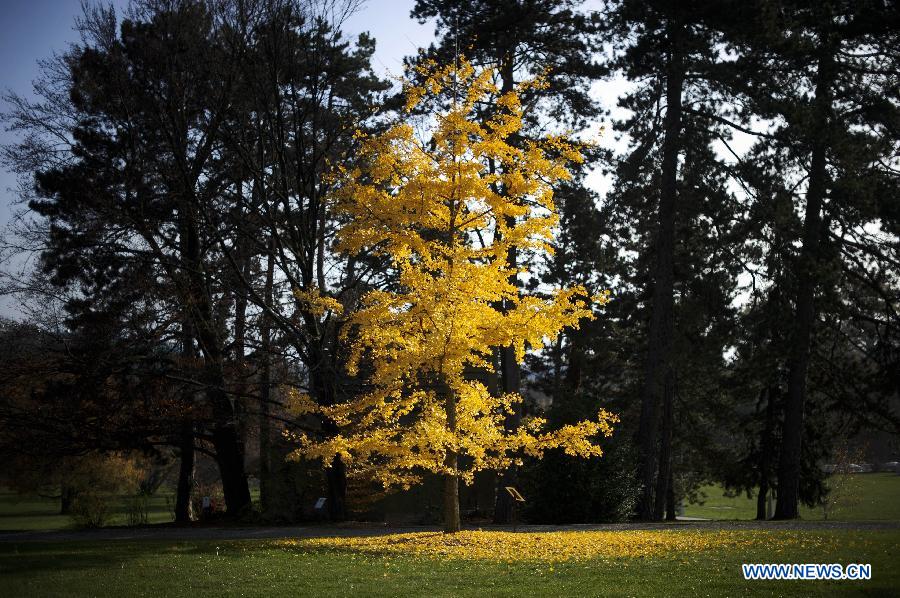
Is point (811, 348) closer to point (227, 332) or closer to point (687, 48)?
point (687, 48)

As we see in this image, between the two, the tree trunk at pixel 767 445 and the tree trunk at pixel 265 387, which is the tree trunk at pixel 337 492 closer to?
the tree trunk at pixel 265 387

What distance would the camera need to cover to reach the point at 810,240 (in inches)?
727

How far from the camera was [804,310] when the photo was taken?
19250 mm

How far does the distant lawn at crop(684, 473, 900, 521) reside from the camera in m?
38.5

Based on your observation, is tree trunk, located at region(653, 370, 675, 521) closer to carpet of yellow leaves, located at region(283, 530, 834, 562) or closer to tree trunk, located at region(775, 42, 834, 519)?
tree trunk, located at region(775, 42, 834, 519)

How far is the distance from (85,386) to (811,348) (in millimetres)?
18222

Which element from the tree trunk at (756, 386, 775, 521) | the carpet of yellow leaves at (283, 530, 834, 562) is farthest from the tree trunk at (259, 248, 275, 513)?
the tree trunk at (756, 386, 775, 521)

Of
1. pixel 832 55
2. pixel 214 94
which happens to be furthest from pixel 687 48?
pixel 214 94

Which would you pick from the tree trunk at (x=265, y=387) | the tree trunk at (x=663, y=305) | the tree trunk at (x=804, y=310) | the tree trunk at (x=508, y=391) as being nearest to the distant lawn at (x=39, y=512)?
the tree trunk at (x=265, y=387)

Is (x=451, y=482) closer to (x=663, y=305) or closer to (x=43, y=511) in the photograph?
(x=663, y=305)

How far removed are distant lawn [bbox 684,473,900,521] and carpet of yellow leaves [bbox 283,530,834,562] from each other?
19.3 metres

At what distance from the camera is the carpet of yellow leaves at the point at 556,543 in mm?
11633

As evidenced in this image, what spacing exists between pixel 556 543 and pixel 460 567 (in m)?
2.61

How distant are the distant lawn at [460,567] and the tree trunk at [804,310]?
254 inches
